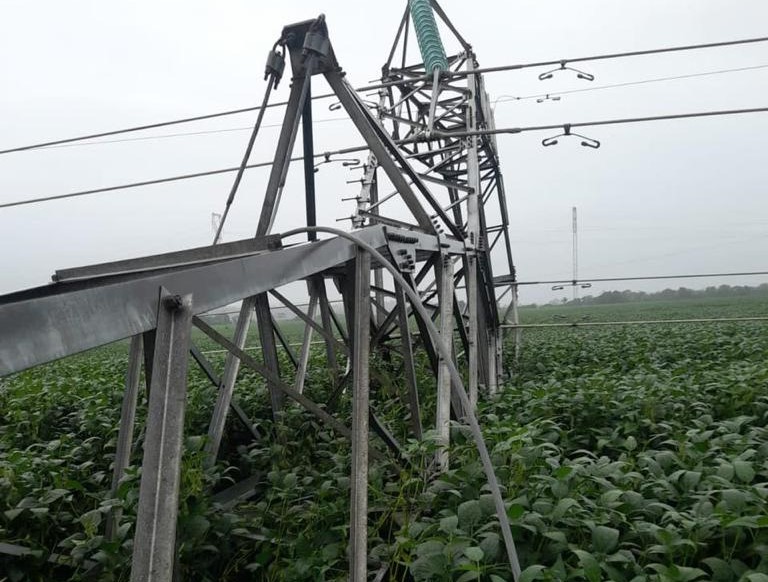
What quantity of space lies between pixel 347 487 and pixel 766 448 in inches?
85.0

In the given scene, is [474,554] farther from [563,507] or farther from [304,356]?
[304,356]

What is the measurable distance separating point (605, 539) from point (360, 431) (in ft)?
3.20

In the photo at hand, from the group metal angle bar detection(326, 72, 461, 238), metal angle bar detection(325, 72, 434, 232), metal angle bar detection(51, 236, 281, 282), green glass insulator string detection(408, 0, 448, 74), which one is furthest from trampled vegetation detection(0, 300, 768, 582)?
green glass insulator string detection(408, 0, 448, 74)

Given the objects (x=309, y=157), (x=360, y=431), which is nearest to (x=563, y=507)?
(x=360, y=431)

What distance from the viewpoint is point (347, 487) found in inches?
100

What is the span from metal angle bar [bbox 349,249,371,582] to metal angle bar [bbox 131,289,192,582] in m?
0.90

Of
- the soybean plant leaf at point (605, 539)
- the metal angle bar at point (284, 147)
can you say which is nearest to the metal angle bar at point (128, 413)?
the metal angle bar at point (284, 147)

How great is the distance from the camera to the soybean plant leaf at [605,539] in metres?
1.92

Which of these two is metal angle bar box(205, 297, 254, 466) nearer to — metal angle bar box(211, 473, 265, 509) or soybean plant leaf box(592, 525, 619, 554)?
metal angle bar box(211, 473, 265, 509)

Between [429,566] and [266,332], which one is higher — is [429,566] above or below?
below

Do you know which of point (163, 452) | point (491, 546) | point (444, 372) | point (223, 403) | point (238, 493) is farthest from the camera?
point (444, 372)

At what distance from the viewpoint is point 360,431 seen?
2.13 metres

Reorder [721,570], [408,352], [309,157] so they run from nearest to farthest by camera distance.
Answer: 1. [721,570]
2. [408,352]
3. [309,157]

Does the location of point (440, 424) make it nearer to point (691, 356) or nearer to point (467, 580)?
point (467, 580)
